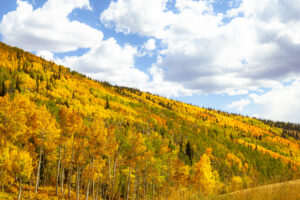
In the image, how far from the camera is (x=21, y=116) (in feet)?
133

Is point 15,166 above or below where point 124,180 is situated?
above

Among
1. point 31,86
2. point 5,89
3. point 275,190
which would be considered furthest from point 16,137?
point 31,86

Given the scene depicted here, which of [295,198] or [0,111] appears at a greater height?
[0,111]

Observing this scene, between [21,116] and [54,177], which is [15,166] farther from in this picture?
[54,177]

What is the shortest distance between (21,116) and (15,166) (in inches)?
426

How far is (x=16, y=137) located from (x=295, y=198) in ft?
158

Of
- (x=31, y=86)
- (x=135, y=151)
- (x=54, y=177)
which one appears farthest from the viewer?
(x=31, y=86)

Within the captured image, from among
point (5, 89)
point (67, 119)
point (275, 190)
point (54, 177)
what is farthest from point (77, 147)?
point (5, 89)

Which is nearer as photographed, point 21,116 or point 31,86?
point 21,116

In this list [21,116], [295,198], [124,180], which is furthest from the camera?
[124,180]

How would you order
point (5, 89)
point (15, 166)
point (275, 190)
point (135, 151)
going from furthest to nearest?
point (5, 89)
point (135, 151)
point (15, 166)
point (275, 190)

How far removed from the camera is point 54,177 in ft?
191

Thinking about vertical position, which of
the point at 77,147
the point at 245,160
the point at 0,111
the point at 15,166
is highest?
the point at 0,111

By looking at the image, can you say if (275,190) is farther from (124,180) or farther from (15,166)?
(124,180)
